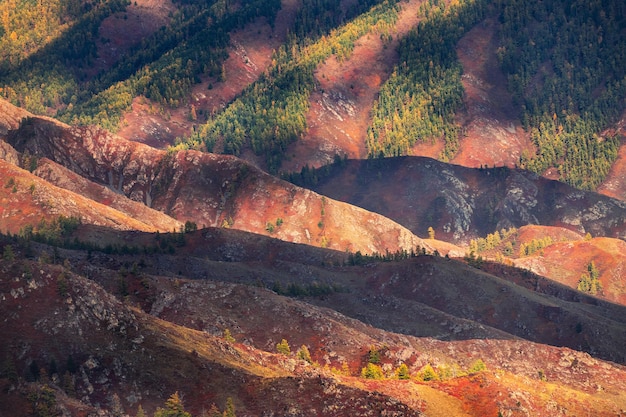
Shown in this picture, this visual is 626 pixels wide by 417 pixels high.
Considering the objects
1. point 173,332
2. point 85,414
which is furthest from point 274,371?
point 85,414

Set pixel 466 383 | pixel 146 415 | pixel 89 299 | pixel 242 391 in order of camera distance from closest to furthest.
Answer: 1. pixel 146 415
2. pixel 242 391
3. pixel 89 299
4. pixel 466 383

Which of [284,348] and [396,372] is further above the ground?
[396,372]

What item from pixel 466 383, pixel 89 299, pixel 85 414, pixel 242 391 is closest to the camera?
pixel 85 414

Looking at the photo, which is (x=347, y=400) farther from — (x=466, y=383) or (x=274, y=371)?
(x=466, y=383)

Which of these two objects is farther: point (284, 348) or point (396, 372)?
point (284, 348)

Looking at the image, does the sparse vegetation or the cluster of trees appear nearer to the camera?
the cluster of trees

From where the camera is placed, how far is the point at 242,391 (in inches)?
5694

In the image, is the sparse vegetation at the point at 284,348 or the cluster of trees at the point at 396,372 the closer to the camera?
the cluster of trees at the point at 396,372

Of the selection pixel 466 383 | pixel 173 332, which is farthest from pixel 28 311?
pixel 466 383

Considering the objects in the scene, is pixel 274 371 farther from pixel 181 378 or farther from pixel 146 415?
pixel 146 415

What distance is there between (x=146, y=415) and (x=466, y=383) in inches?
2275

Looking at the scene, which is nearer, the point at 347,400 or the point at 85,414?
the point at 85,414

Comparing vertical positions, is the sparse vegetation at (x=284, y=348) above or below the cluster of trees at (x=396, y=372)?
below

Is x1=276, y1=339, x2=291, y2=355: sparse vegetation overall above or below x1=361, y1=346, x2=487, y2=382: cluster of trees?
below
